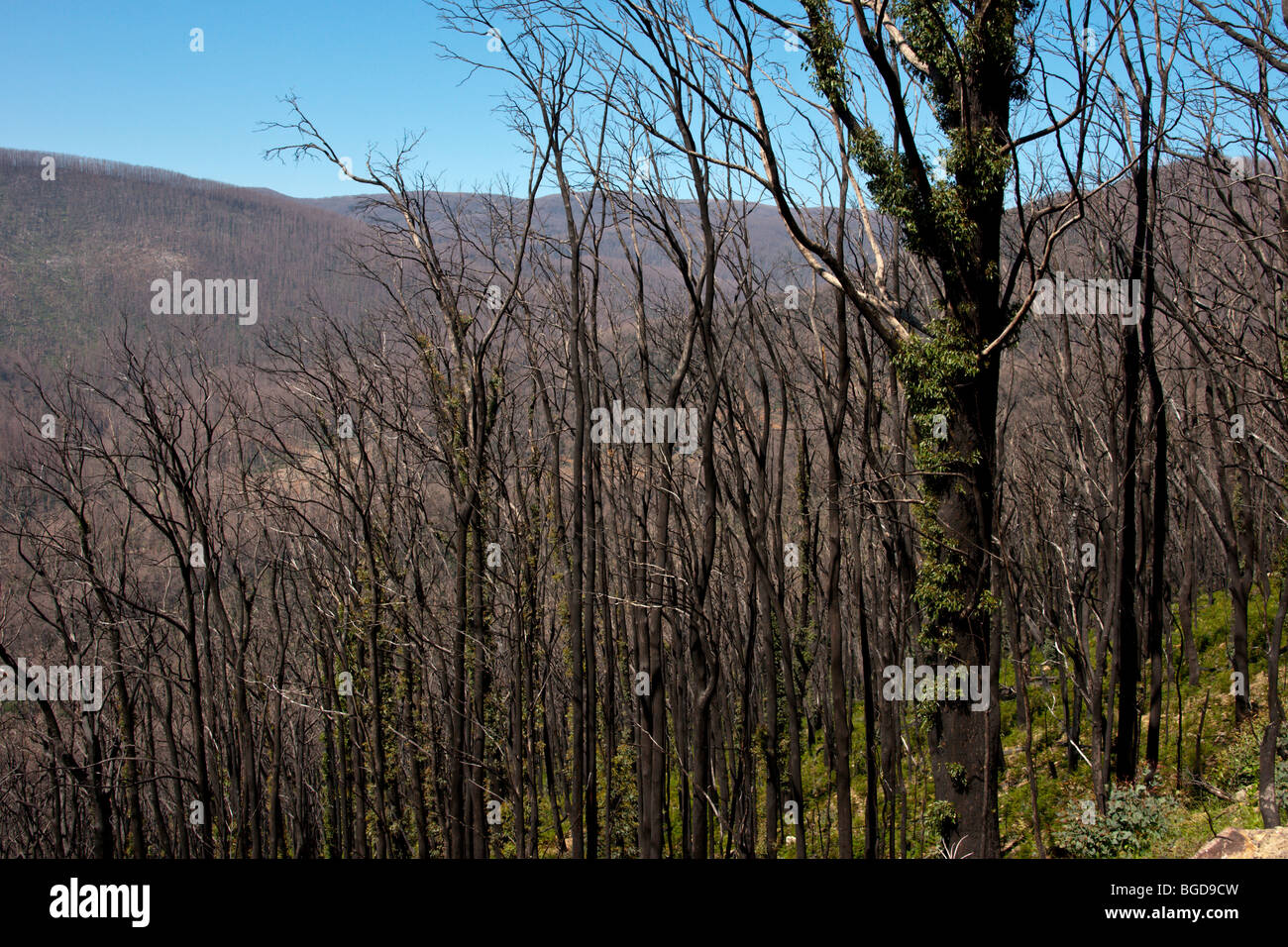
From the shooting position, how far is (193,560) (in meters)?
16.6

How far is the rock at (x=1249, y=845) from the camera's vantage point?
5582mm

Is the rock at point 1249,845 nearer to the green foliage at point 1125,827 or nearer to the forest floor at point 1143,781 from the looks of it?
the forest floor at point 1143,781

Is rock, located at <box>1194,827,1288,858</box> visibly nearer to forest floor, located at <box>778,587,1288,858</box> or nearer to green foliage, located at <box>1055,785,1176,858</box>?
forest floor, located at <box>778,587,1288,858</box>

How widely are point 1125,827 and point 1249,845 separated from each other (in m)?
4.41

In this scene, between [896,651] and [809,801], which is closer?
[896,651]

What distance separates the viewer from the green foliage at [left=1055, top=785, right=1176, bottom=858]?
9.22 meters

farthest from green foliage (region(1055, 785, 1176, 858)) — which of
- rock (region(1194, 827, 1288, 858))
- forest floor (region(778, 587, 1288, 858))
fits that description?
rock (region(1194, 827, 1288, 858))

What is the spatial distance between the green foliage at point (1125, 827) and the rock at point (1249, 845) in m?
3.46

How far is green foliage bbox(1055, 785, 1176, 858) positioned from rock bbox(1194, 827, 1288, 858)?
346 cm
